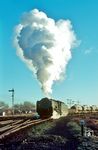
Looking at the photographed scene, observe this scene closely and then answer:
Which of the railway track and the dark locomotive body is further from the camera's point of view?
the dark locomotive body

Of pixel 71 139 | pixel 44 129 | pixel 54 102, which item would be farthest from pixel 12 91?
pixel 71 139

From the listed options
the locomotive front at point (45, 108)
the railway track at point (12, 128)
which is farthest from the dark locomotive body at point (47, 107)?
the railway track at point (12, 128)

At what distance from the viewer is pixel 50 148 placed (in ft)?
66.1

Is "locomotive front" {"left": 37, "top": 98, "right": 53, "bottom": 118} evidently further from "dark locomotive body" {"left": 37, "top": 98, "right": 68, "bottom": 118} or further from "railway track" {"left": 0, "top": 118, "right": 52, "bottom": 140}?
"railway track" {"left": 0, "top": 118, "right": 52, "bottom": 140}

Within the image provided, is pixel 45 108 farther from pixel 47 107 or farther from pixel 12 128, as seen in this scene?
pixel 12 128

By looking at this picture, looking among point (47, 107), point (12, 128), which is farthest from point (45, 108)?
point (12, 128)

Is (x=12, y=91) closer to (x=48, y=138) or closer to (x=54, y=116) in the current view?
(x=54, y=116)

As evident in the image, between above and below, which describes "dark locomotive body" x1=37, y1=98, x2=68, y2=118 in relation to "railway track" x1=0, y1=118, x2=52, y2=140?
above

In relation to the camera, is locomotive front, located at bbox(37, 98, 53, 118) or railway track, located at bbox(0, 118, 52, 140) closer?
railway track, located at bbox(0, 118, 52, 140)

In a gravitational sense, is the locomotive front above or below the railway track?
above

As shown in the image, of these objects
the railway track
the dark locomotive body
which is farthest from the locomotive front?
the railway track

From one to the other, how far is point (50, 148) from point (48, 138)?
2.34m

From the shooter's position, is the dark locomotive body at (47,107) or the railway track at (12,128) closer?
the railway track at (12,128)

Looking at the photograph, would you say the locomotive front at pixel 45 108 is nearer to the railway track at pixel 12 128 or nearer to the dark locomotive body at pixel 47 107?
the dark locomotive body at pixel 47 107
